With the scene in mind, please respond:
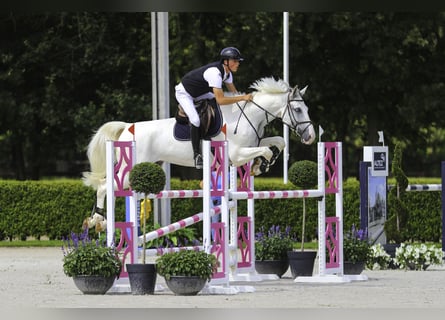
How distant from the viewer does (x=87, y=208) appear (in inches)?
788

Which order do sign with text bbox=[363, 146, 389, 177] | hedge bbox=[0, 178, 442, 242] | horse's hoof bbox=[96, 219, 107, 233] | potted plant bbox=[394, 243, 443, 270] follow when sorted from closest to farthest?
horse's hoof bbox=[96, 219, 107, 233], potted plant bbox=[394, 243, 443, 270], sign with text bbox=[363, 146, 389, 177], hedge bbox=[0, 178, 442, 242]

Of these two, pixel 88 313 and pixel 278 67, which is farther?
pixel 278 67

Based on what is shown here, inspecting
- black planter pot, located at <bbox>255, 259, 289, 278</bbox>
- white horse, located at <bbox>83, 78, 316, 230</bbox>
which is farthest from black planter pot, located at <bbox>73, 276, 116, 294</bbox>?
black planter pot, located at <bbox>255, 259, 289, 278</bbox>

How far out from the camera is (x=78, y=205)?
2009cm

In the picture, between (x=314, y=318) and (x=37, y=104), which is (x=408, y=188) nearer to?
(x=314, y=318)

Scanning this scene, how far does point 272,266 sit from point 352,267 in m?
0.90

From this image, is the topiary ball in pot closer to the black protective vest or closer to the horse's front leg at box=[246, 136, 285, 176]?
A: the black protective vest

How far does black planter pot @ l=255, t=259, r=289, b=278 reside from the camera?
41.0ft

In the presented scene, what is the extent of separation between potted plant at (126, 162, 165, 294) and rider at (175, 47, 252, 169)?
1569mm

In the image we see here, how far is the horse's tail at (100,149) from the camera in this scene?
12844mm

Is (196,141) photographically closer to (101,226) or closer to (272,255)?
(101,226)

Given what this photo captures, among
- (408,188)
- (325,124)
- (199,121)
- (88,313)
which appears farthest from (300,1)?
(325,124)

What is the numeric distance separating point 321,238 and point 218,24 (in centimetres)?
1722

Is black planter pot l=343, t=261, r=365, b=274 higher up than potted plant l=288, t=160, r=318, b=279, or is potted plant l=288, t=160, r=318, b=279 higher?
potted plant l=288, t=160, r=318, b=279
